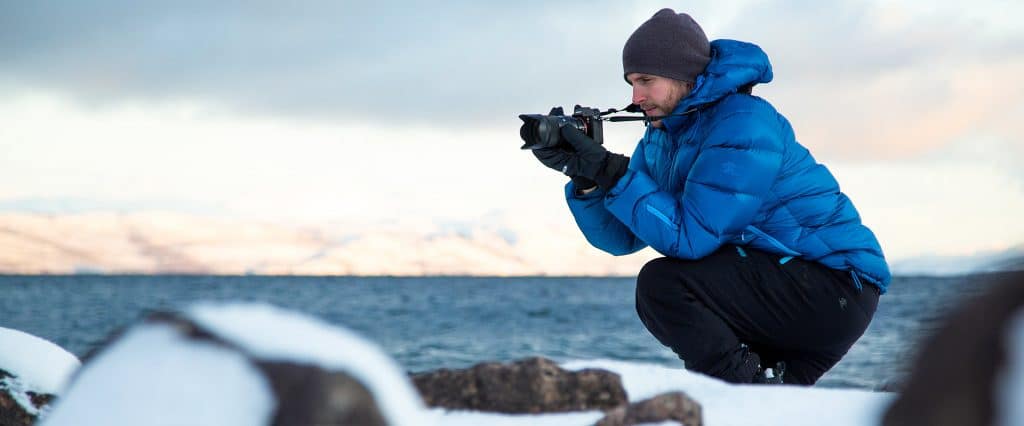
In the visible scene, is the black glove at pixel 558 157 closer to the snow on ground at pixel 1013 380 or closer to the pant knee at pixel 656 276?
the pant knee at pixel 656 276

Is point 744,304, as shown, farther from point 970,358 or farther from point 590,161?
point 970,358

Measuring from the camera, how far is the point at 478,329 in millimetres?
33438

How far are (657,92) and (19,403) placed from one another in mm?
2532

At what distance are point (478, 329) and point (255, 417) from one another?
32.3 m

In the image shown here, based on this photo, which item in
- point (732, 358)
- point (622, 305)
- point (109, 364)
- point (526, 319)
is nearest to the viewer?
point (109, 364)

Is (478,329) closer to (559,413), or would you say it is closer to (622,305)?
(622,305)

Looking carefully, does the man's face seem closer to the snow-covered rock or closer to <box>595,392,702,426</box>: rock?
<box>595,392,702,426</box>: rock

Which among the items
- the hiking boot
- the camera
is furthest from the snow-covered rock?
the hiking boot

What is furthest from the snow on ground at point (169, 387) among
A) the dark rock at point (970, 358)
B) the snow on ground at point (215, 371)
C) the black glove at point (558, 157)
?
the black glove at point (558, 157)

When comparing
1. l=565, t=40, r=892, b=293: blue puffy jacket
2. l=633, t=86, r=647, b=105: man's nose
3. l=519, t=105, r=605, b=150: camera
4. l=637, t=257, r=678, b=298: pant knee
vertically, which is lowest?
l=637, t=257, r=678, b=298: pant knee

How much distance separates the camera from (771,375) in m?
3.69

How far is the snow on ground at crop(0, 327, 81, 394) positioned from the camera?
319 centimetres

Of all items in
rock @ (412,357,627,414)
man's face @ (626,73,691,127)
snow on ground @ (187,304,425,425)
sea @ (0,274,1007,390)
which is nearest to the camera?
snow on ground @ (187,304,425,425)

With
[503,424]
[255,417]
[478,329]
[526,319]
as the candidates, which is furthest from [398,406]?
[526,319]
